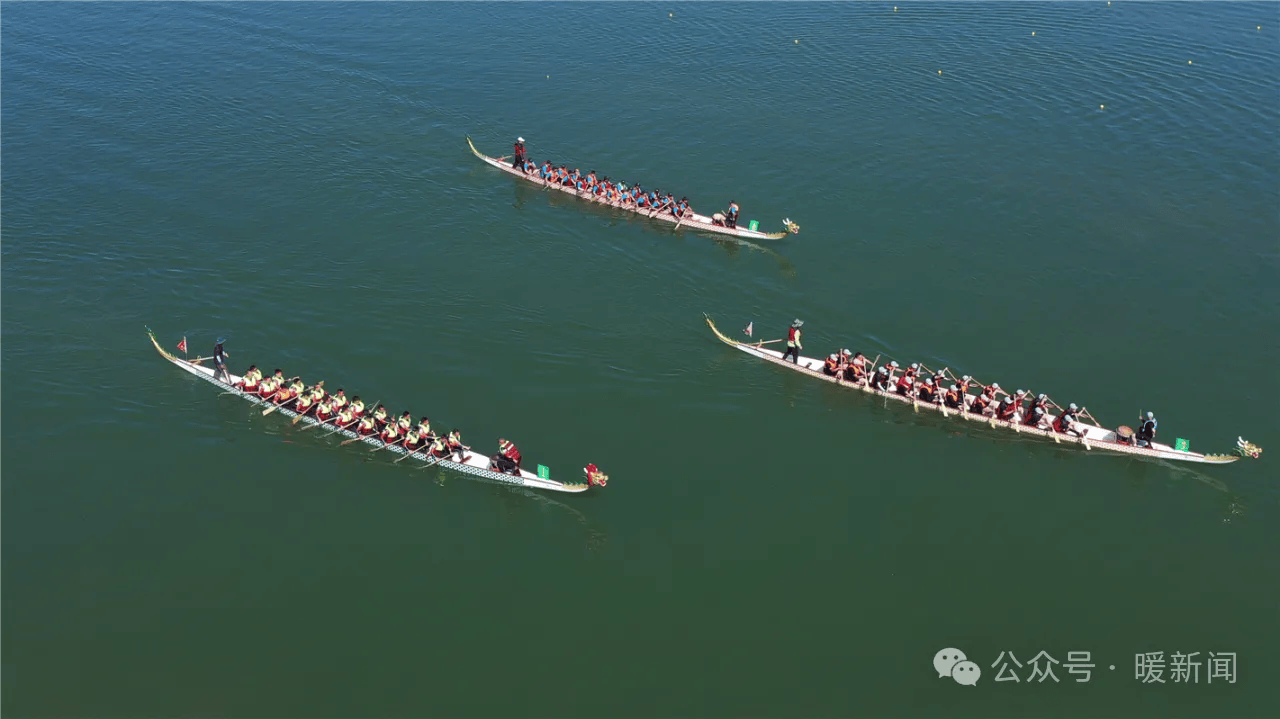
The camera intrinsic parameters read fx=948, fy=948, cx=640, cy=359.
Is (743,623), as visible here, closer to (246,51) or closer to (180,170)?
(180,170)

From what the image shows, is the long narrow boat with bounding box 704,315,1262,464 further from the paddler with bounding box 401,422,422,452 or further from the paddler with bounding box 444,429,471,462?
the paddler with bounding box 401,422,422,452

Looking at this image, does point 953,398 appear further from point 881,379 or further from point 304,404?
point 304,404

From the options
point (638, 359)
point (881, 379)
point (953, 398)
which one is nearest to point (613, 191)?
point (638, 359)

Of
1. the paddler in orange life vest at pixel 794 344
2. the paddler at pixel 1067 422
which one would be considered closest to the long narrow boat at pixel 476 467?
the paddler in orange life vest at pixel 794 344

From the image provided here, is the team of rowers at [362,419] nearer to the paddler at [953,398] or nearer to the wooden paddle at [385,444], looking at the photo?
the wooden paddle at [385,444]

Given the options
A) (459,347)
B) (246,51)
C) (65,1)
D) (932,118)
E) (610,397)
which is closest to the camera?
(610,397)

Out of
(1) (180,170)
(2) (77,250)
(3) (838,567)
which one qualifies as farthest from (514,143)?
(3) (838,567)
